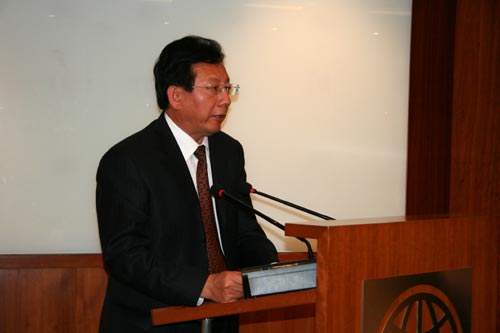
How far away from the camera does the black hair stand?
2.27 m

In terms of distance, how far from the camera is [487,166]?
3080 millimetres

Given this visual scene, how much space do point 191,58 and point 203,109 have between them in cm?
22

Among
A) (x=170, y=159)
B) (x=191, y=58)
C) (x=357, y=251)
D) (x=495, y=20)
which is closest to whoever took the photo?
(x=357, y=251)

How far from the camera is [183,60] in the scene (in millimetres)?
2279

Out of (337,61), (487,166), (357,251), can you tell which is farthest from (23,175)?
(487,166)

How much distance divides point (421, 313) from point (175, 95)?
4.13ft

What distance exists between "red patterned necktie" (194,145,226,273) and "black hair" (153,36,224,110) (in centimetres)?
35

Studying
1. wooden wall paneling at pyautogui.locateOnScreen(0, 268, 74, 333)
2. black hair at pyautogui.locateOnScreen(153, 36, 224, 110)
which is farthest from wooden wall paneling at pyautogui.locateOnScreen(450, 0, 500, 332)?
wooden wall paneling at pyautogui.locateOnScreen(0, 268, 74, 333)

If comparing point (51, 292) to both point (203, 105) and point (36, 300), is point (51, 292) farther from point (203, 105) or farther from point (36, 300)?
point (203, 105)

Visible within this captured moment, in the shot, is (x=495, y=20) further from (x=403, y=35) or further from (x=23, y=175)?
(x=23, y=175)

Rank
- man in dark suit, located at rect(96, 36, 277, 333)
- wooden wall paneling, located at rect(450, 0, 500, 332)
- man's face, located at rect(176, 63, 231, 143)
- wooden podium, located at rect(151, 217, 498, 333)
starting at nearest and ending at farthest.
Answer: wooden podium, located at rect(151, 217, 498, 333) < man in dark suit, located at rect(96, 36, 277, 333) < man's face, located at rect(176, 63, 231, 143) < wooden wall paneling, located at rect(450, 0, 500, 332)

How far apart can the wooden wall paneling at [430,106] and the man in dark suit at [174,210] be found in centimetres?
147

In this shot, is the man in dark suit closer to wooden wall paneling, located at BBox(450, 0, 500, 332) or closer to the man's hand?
the man's hand

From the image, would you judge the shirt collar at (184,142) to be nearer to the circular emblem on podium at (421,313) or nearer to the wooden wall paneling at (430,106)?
the circular emblem on podium at (421,313)
